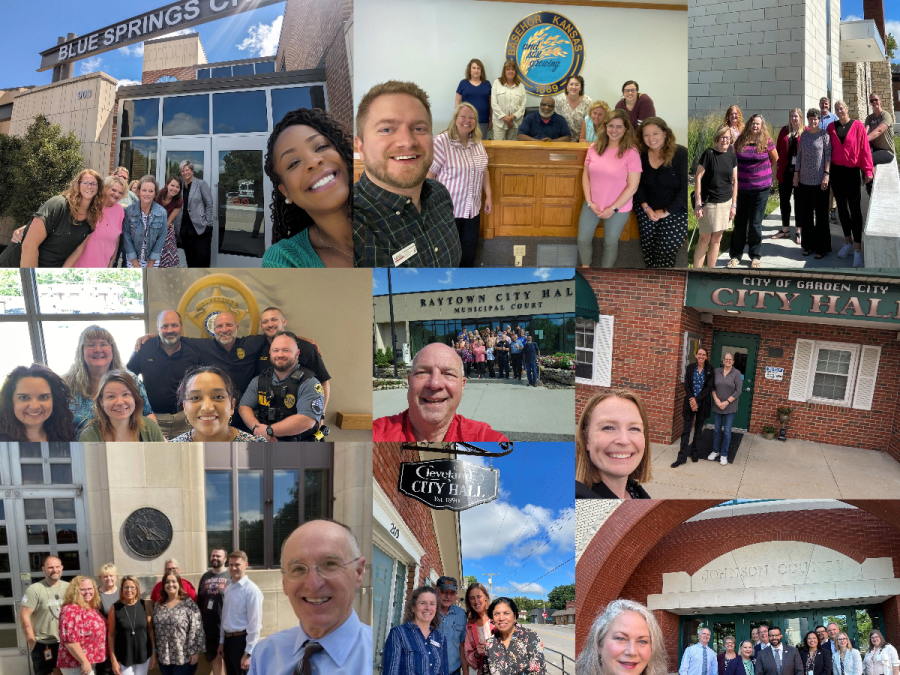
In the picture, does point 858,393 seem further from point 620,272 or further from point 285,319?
point 285,319

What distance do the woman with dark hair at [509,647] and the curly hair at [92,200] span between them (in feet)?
16.8

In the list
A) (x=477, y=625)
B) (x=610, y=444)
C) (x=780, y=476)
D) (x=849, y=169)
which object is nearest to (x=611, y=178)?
(x=849, y=169)

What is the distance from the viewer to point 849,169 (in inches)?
263

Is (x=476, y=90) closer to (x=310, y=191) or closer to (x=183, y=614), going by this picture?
(x=310, y=191)

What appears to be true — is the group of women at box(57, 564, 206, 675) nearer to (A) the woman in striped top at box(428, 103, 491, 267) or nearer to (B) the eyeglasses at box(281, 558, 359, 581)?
(B) the eyeglasses at box(281, 558, 359, 581)

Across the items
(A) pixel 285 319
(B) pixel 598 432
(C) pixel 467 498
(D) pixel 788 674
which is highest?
(A) pixel 285 319

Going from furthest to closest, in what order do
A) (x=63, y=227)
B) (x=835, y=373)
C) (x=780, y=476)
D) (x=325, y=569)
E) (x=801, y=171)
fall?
(x=835, y=373) → (x=780, y=476) → (x=63, y=227) → (x=801, y=171) → (x=325, y=569)

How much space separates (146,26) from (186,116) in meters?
1.08

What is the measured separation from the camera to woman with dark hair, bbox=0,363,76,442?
6.85m

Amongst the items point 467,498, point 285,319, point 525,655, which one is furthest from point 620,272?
point 525,655

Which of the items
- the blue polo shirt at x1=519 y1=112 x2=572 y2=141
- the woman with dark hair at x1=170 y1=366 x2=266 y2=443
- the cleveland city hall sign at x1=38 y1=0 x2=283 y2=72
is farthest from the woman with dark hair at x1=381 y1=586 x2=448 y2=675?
→ the cleveland city hall sign at x1=38 y1=0 x2=283 y2=72

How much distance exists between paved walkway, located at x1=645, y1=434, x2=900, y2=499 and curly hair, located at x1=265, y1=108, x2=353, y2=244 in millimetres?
4029

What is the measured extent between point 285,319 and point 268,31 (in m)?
2.72

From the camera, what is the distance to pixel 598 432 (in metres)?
6.93
